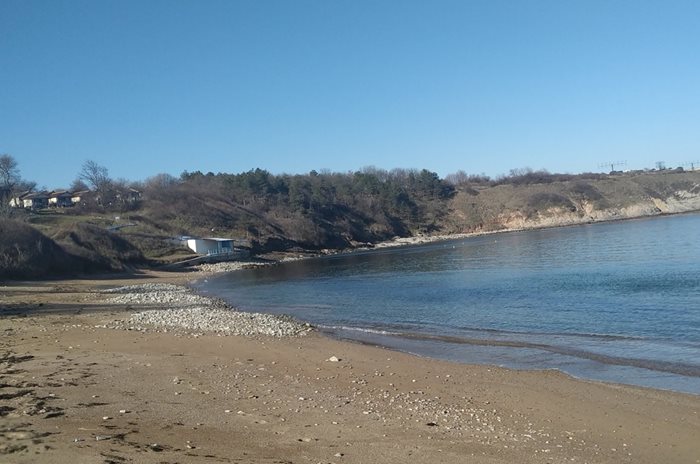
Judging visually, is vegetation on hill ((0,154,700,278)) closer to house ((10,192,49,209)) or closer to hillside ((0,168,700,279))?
hillside ((0,168,700,279))

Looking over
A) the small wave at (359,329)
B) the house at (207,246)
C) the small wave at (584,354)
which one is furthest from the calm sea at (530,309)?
the house at (207,246)

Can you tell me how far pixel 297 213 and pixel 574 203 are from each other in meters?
86.5

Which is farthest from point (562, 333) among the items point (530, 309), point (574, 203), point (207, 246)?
point (574, 203)

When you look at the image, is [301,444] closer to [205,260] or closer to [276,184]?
[205,260]

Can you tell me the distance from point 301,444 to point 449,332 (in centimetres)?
1732

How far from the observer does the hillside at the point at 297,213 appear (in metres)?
65.6

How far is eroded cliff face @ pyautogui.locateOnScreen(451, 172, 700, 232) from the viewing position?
532 feet

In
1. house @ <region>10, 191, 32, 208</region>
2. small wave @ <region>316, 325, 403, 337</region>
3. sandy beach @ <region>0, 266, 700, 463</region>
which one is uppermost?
house @ <region>10, 191, 32, 208</region>

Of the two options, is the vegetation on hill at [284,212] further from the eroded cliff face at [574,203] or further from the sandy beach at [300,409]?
the sandy beach at [300,409]

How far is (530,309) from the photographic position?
104ft

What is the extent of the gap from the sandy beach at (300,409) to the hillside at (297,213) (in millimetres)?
39660

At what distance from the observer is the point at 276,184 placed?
14550 cm

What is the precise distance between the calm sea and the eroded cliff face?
9745 cm

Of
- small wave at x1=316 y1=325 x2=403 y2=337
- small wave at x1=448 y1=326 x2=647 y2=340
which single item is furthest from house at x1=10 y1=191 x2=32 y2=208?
small wave at x1=448 y1=326 x2=647 y2=340
